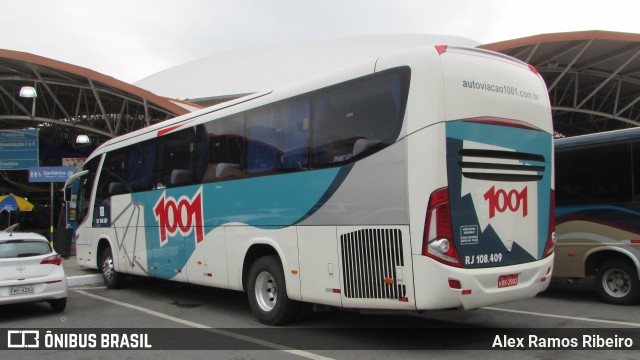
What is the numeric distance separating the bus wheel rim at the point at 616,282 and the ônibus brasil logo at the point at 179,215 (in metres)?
7.38

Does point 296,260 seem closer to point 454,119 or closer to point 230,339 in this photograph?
point 230,339

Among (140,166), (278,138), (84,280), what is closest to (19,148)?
(84,280)

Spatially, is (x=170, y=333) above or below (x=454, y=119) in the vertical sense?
below

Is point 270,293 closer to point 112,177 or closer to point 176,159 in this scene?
point 176,159

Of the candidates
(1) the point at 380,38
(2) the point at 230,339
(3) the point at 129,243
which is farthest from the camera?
(1) the point at 380,38

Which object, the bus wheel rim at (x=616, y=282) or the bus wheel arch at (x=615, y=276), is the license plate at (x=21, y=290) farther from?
the bus wheel rim at (x=616, y=282)

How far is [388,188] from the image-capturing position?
19.9 ft

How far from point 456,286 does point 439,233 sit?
608 mm

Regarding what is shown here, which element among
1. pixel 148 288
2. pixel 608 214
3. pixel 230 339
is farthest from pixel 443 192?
pixel 148 288

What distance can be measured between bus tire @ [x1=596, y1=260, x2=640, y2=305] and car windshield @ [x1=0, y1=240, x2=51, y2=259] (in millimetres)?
10154

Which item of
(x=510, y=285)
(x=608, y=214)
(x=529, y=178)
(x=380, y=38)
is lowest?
(x=510, y=285)

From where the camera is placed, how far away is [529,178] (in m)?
6.69

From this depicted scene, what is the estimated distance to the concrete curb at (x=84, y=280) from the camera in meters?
13.1

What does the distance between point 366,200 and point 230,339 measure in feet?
9.03
